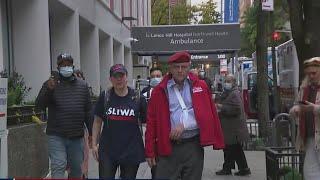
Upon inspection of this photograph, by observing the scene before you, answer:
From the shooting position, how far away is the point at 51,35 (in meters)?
19.8

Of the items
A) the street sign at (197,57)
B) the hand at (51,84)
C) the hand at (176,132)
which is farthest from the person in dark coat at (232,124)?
the street sign at (197,57)

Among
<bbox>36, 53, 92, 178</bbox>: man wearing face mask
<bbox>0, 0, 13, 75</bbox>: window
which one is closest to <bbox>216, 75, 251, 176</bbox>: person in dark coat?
<bbox>36, 53, 92, 178</bbox>: man wearing face mask

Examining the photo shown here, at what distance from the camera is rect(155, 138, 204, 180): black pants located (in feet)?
Answer: 20.3

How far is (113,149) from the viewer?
6863 mm

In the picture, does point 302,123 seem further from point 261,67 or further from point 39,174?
point 261,67

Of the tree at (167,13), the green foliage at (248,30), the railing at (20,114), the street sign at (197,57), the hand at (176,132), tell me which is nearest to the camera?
the hand at (176,132)

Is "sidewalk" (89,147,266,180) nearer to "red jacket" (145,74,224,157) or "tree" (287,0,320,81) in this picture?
"tree" (287,0,320,81)

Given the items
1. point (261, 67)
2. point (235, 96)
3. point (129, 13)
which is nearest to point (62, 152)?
point (235, 96)

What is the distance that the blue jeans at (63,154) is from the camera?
7884 mm

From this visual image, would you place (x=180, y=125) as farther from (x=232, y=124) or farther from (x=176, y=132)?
(x=232, y=124)

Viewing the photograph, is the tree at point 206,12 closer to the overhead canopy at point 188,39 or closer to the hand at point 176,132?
the overhead canopy at point 188,39

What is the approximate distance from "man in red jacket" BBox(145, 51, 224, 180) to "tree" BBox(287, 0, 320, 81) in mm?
2679

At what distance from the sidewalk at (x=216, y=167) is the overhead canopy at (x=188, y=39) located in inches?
483

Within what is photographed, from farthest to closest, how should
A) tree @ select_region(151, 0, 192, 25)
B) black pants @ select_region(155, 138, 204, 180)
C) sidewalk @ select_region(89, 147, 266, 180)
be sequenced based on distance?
tree @ select_region(151, 0, 192, 25)
sidewalk @ select_region(89, 147, 266, 180)
black pants @ select_region(155, 138, 204, 180)
